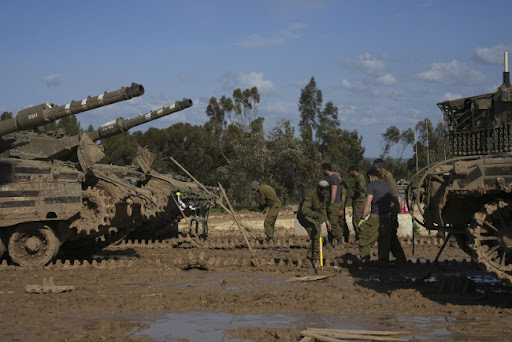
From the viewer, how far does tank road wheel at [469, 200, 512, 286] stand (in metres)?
9.27

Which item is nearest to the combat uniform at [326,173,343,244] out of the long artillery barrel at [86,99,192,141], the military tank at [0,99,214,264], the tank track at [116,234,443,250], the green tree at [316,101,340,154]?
the tank track at [116,234,443,250]

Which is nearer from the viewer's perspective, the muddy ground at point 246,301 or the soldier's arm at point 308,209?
the muddy ground at point 246,301

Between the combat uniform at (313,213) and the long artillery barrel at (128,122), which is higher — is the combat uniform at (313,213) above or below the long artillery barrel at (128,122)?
below

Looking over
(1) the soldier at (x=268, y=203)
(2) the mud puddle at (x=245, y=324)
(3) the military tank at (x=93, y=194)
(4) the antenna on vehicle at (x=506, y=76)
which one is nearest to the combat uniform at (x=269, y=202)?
(1) the soldier at (x=268, y=203)

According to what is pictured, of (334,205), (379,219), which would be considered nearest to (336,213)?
(334,205)

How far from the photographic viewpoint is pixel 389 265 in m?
Result: 13.3

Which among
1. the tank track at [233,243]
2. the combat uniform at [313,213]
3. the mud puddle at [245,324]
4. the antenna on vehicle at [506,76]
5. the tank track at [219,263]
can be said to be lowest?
the mud puddle at [245,324]

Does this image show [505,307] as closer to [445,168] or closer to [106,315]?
[445,168]

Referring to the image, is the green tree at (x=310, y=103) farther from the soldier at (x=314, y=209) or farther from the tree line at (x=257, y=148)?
the soldier at (x=314, y=209)

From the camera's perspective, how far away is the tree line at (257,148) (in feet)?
117

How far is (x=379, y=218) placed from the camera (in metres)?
12.7

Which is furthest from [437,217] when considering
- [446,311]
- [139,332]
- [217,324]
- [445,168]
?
[139,332]

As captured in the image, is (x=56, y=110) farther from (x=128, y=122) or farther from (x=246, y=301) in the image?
(x=246, y=301)

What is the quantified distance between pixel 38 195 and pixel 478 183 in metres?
8.36
